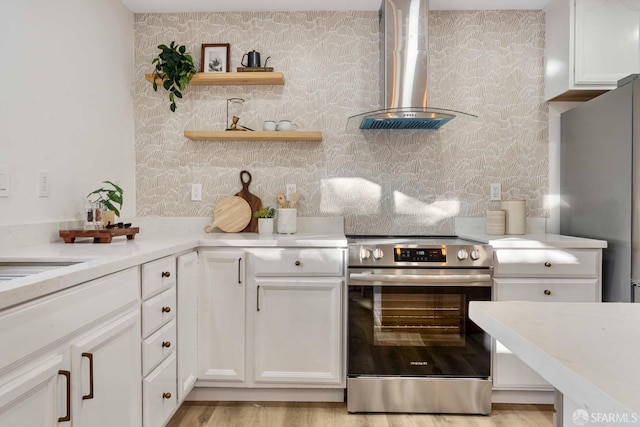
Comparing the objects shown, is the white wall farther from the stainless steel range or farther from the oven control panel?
the oven control panel

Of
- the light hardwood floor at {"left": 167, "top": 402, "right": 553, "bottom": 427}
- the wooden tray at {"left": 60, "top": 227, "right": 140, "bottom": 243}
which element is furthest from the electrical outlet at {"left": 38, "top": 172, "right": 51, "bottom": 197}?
the light hardwood floor at {"left": 167, "top": 402, "right": 553, "bottom": 427}

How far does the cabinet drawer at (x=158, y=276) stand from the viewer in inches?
66.7

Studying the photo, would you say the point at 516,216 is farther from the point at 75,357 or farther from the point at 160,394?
the point at 75,357

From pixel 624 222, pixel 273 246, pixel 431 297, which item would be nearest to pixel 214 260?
pixel 273 246

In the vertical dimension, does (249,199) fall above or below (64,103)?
below

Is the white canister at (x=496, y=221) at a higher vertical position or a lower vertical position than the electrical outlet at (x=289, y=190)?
lower

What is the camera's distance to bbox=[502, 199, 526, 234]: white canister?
271 centimetres

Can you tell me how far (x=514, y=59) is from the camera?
9.50 ft

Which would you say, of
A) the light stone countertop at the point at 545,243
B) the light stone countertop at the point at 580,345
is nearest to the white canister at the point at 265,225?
the light stone countertop at the point at 545,243

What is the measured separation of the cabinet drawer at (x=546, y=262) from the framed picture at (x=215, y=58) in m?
2.03

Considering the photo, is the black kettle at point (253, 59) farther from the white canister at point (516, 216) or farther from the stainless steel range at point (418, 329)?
the white canister at point (516, 216)

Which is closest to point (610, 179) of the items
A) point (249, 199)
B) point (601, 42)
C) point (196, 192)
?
point (601, 42)

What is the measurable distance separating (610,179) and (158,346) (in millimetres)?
2360

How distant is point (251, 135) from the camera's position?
2727 millimetres
